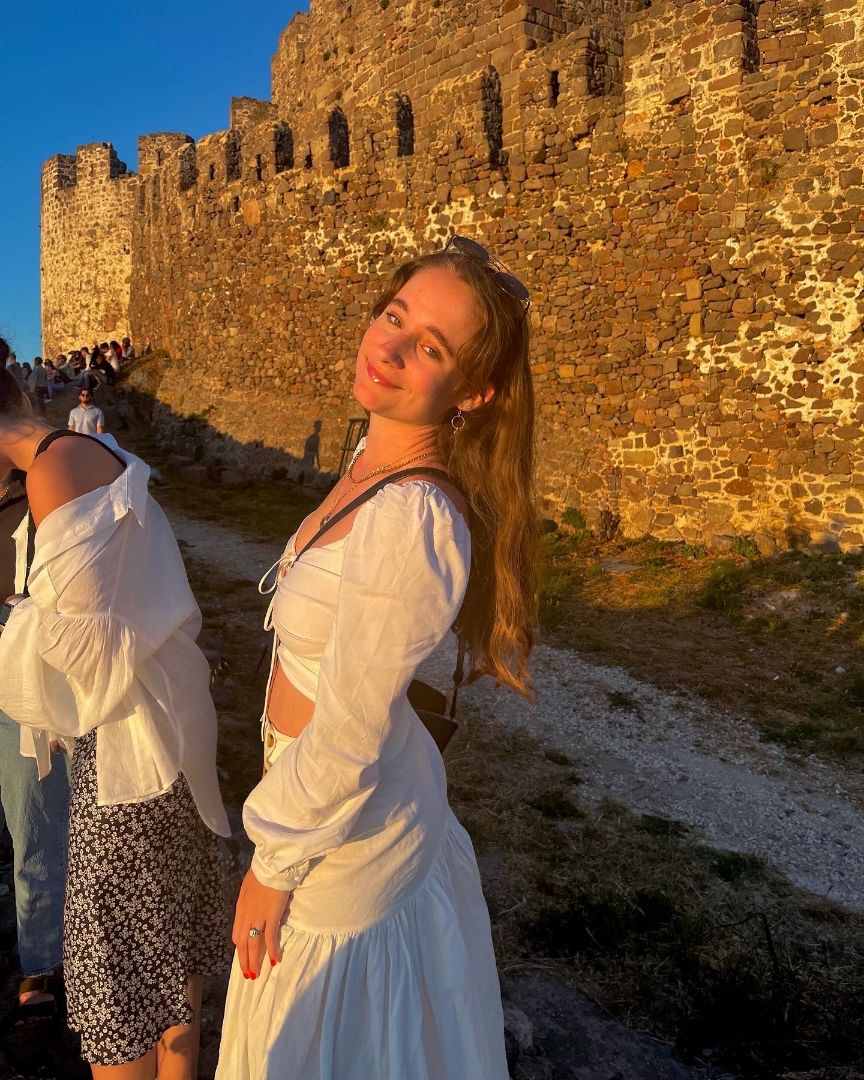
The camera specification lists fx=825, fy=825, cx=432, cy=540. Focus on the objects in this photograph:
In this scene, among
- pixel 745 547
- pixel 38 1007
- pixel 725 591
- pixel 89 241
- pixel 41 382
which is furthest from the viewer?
pixel 89 241

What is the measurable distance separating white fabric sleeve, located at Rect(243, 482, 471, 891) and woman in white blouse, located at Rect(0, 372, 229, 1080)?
563mm

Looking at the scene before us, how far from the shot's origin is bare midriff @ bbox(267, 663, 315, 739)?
1635mm

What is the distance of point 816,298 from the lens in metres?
7.92

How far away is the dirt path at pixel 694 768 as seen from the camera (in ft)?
13.4

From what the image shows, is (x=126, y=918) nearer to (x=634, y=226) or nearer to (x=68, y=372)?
(x=634, y=226)

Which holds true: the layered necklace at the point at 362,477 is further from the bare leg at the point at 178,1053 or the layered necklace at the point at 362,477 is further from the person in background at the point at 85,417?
the person in background at the point at 85,417

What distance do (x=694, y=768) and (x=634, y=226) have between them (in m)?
6.33

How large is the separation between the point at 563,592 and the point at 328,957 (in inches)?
267

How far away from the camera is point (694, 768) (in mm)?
4906

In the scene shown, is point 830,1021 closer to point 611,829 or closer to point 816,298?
point 611,829

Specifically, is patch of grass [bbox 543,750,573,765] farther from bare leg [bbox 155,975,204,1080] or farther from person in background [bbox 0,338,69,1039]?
bare leg [bbox 155,975,204,1080]

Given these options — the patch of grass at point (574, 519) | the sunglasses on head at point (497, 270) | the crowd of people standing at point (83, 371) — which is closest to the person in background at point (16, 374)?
the sunglasses on head at point (497, 270)

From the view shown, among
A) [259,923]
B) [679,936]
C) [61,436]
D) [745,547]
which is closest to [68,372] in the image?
[745,547]

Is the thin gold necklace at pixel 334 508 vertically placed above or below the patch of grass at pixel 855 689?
above
